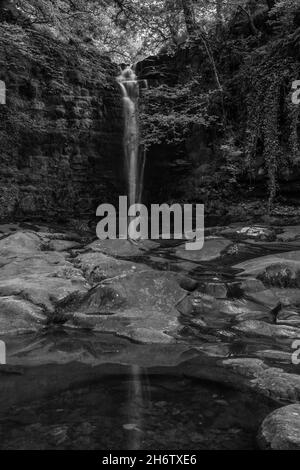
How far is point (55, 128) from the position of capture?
10.4m

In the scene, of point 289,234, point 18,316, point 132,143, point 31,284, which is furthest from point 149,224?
point 18,316

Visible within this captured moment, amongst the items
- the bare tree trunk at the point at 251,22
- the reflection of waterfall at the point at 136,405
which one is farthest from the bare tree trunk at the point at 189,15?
the reflection of waterfall at the point at 136,405

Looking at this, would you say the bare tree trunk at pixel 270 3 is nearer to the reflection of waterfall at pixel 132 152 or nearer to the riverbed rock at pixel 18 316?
the reflection of waterfall at pixel 132 152

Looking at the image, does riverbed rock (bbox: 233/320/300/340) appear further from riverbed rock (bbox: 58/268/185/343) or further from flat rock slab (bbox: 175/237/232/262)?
flat rock slab (bbox: 175/237/232/262)

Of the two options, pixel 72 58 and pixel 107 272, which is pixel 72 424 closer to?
pixel 107 272

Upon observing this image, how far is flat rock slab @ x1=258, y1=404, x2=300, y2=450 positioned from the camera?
2.02 meters

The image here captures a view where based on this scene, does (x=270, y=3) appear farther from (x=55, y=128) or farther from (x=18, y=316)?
(x=18, y=316)

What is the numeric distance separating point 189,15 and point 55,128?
5020mm

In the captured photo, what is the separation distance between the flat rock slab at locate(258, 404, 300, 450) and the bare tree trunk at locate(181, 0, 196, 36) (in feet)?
36.5

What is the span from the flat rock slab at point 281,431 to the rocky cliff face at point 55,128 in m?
8.55

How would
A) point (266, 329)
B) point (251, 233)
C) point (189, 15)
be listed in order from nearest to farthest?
point (266, 329) < point (251, 233) < point (189, 15)

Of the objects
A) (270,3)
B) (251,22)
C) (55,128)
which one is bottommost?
(55,128)

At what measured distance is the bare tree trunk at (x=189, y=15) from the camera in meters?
11.0
